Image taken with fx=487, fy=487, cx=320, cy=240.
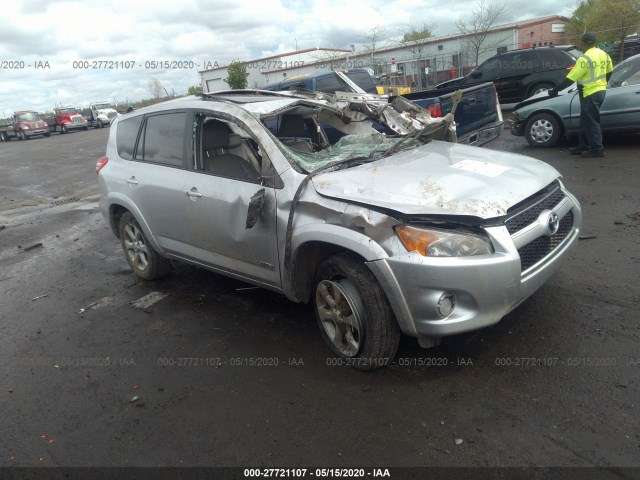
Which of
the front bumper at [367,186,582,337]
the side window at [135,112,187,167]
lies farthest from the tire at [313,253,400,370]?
the side window at [135,112,187,167]

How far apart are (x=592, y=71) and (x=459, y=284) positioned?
6406 millimetres

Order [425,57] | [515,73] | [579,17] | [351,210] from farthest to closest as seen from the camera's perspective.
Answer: [579,17] → [425,57] → [515,73] → [351,210]

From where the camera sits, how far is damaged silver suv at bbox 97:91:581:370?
2.78 meters

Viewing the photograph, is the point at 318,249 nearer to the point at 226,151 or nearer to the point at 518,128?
the point at 226,151

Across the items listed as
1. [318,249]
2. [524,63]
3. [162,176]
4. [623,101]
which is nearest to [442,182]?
[318,249]

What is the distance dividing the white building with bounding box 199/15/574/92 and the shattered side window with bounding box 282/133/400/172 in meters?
18.2

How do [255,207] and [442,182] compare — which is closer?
[442,182]

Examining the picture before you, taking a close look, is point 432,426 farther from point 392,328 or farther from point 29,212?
point 29,212

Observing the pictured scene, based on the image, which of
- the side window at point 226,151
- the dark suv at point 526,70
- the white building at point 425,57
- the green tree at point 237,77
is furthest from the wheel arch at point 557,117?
the green tree at point 237,77

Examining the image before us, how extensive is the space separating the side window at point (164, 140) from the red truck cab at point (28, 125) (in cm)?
3433

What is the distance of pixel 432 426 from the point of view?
268cm

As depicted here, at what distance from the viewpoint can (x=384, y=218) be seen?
2.85 m

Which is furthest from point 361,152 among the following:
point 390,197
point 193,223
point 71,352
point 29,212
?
point 29,212

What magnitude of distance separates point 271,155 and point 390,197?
3.34ft
